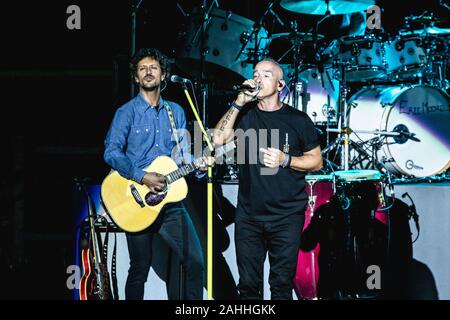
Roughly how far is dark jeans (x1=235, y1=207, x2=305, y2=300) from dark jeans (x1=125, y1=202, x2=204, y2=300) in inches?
20.3

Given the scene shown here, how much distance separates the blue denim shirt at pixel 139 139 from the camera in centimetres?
458

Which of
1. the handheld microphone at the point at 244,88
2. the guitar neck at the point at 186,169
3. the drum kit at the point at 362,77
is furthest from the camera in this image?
the drum kit at the point at 362,77

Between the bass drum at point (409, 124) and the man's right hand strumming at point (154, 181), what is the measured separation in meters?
3.19

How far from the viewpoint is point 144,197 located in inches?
184

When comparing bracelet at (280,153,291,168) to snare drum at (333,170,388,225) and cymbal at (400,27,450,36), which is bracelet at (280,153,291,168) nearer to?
snare drum at (333,170,388,225)

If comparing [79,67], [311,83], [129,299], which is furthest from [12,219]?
[311,83]

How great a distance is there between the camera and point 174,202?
4.70 metres

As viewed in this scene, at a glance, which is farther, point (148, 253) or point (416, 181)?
point (416, 181)

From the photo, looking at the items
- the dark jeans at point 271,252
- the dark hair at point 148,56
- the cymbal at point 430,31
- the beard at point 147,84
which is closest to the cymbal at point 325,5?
the cymbal at point 430,31

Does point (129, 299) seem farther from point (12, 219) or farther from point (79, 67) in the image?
point (79, 67)

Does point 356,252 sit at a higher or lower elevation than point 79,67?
lower

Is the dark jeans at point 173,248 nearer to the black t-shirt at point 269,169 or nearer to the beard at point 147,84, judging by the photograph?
the black t-shirt at point 269,169

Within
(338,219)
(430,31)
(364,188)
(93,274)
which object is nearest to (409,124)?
(430,31)

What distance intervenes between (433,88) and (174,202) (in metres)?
3.93
